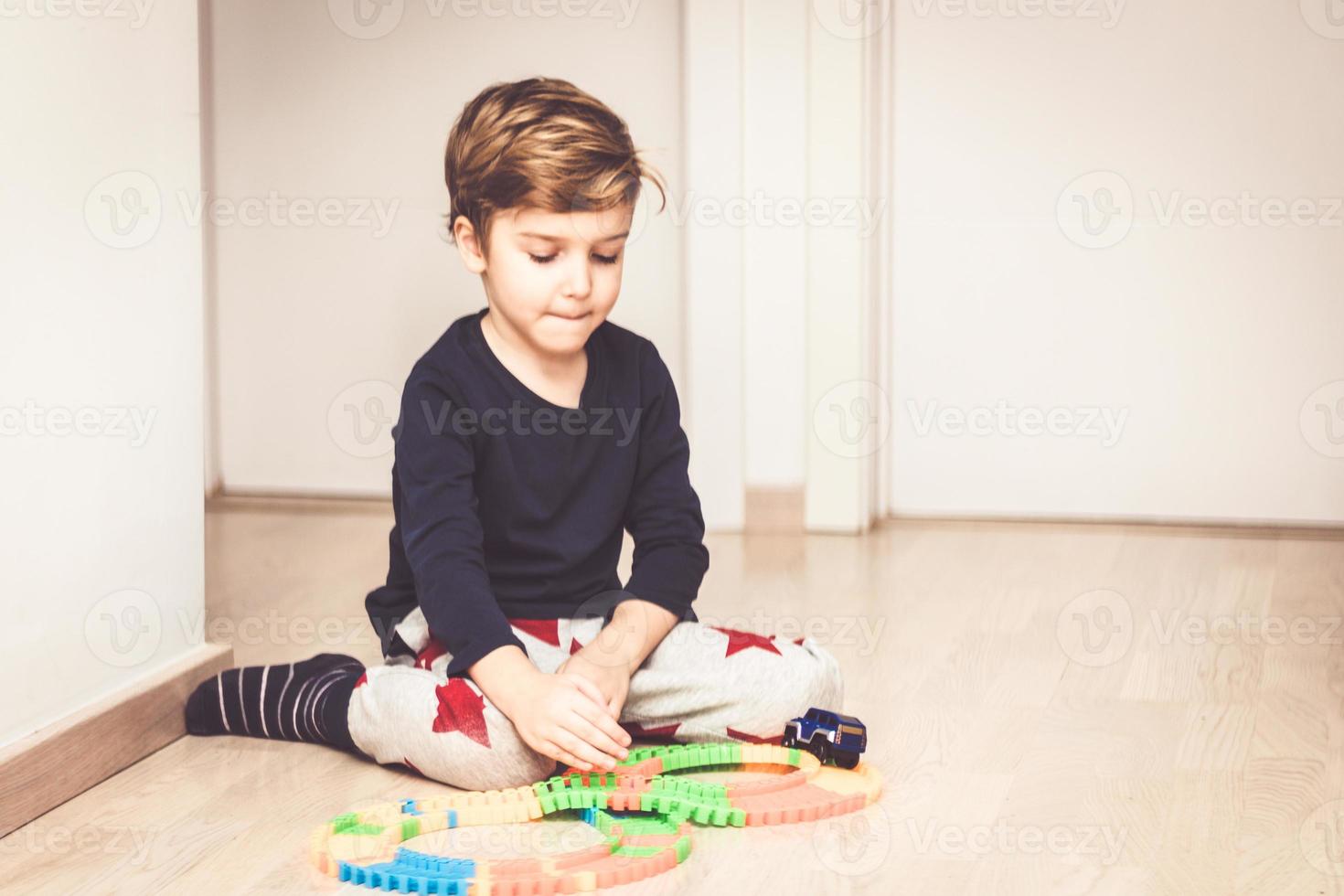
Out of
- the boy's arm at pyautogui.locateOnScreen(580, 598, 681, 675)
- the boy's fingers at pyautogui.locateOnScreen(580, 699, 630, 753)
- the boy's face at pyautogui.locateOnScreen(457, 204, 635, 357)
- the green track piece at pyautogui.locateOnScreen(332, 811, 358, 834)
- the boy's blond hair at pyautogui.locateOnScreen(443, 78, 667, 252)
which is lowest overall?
the green track piece at pyautogui.locateOnScreen(332, 811, 358, 834)

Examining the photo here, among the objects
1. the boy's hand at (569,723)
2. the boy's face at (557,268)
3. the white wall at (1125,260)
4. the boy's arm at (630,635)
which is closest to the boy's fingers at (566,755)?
the boy's hand at (569,723)

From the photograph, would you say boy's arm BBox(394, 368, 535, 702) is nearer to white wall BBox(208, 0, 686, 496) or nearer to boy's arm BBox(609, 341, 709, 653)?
boy's arm BBox(609, 341, 709, 653)

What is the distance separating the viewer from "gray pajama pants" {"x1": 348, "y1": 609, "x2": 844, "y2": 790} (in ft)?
3.97

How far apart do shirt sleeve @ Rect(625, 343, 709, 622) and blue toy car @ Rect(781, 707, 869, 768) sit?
151mm

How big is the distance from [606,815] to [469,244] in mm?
489

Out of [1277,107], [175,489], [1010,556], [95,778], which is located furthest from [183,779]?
[1277,107]

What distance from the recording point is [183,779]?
1263mm

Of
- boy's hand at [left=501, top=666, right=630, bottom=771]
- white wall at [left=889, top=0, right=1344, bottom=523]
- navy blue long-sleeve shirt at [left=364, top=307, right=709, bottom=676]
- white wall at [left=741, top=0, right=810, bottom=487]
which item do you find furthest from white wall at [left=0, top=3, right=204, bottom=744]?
white wall at [left=889, top=0, right=1344, bottom=523]

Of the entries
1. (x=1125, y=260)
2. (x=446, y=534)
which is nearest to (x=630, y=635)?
(x=446, y=534)

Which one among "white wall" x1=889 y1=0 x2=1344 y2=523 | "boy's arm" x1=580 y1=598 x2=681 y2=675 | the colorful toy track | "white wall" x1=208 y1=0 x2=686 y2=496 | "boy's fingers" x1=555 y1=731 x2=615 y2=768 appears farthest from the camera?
"white wall" x1=208 y1=0 x2=686 y2=496

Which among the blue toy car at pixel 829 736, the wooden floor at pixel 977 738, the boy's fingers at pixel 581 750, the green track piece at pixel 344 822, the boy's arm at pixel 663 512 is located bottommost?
the wooden floor at pixel 977 738

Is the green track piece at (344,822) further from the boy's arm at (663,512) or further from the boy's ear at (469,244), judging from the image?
the boy's ear at (469,244)

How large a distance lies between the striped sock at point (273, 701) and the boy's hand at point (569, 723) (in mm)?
226

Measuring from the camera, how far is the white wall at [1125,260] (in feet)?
7.33
